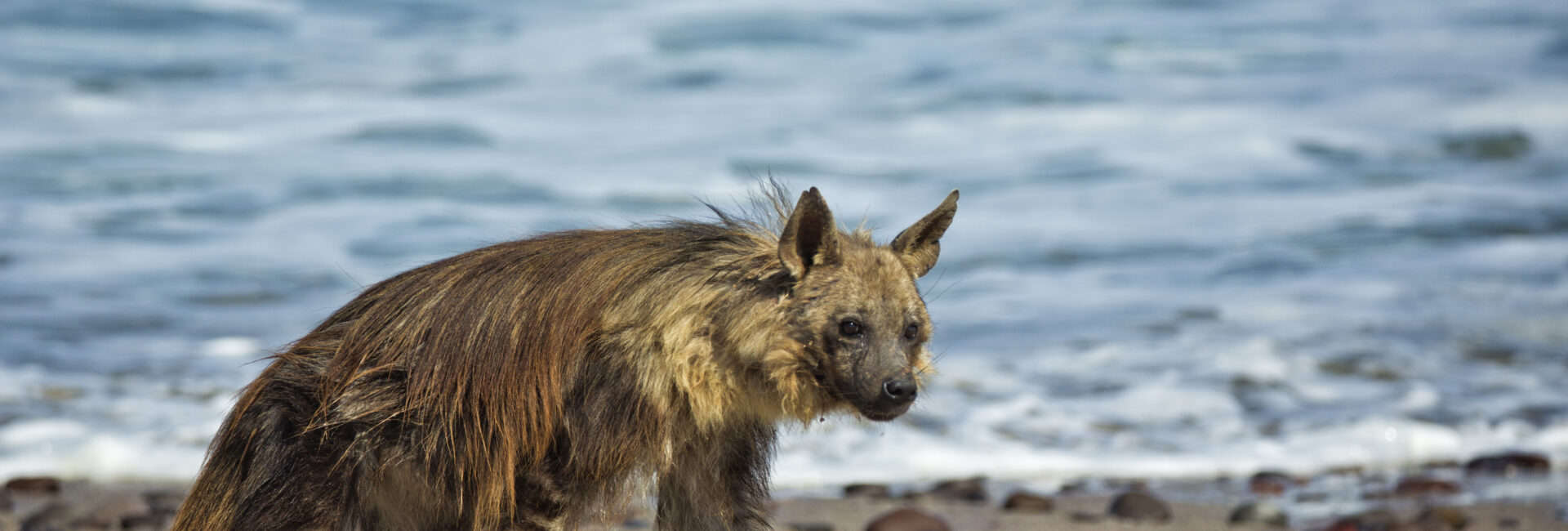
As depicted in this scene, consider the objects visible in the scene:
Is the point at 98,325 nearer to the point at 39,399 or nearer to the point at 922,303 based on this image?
the point at 39,399

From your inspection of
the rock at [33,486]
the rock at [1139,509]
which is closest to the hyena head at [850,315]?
the rock at [1139,509]

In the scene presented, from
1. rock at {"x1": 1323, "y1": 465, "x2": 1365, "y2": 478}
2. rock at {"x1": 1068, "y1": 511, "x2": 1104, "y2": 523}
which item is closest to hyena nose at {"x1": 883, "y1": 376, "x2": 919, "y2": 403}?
rock at {"x1": 1068, "y1": 511, "x2": 1104, "y2": 523}

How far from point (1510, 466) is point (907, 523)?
374cm

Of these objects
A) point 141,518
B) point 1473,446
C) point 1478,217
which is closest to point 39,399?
point 141,518

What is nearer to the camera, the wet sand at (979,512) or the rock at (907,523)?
the rock at (907,523)

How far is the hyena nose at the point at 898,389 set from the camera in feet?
14.1

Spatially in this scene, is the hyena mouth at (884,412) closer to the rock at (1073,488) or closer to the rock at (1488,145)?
the rock at (1073,488)

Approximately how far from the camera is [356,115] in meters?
18.0

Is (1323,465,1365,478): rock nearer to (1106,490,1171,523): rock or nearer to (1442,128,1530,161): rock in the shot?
(1106,490,1171,523): rock

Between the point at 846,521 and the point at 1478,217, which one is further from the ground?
the point at 1478,217

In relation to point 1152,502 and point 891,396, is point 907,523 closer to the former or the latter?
point 1152,502

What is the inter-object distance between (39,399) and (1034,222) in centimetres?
931

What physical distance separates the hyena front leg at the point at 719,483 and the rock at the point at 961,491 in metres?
2.91

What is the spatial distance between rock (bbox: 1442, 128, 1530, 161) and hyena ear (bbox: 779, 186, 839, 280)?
49.5 feet
